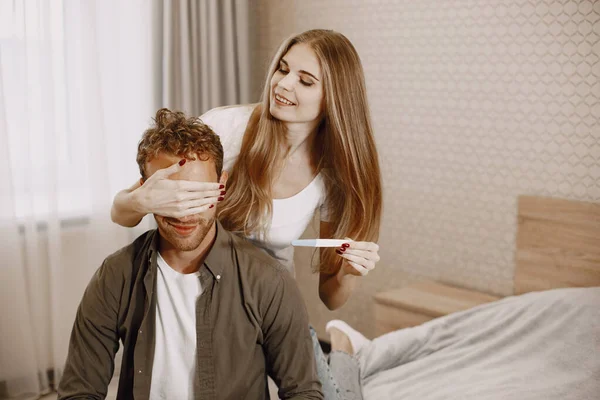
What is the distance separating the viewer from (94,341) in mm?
1557

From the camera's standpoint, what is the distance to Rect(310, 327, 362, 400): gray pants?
75.4 inches

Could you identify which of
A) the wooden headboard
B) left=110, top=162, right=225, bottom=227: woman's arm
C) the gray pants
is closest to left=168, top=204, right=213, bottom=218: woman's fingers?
left=110, top=162, right=225, bottom=227: woman's arm

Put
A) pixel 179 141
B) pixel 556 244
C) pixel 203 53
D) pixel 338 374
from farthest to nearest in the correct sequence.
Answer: pixel 203 53 → pixel 556 244 → pixel 338 374 → pixel 179 141

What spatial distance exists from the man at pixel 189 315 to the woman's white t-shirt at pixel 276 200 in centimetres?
30

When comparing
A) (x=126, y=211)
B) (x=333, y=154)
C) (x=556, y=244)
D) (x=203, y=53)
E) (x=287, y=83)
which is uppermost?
(x=203, y=53)

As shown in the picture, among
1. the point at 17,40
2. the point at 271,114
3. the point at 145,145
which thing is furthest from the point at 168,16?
the point at 145,145

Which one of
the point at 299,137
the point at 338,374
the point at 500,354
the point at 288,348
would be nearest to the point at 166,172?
the point at 288,348

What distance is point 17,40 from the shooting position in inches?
116

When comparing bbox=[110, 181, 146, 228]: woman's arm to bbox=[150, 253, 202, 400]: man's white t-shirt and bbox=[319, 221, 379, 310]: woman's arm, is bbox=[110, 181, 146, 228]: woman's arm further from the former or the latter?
bbox=[319, 221, 379, 310]: woman's arm

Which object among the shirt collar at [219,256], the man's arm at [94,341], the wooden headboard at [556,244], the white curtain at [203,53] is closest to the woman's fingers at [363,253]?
the shirt collar at [219,256]

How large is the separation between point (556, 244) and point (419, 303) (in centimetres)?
61

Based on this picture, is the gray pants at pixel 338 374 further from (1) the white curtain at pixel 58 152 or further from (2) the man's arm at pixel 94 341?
(1) the white curtain at pixel 58 152

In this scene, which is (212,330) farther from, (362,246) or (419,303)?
(419,303)

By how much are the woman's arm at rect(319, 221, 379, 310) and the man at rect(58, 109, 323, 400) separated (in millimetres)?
162
